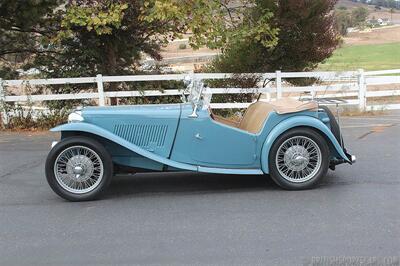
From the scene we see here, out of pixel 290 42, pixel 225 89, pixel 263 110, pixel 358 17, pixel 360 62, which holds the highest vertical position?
pixel 358 17

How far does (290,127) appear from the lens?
6.29m

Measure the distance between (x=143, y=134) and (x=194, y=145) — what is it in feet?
1.97

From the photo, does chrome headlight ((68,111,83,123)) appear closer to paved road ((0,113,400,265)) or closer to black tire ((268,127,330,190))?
paved road ((0,113,400,265))

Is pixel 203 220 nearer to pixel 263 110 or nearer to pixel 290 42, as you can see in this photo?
pixel 263 110

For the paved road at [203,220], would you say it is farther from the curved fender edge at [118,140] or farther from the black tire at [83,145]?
the curved fender edge at [118,140]

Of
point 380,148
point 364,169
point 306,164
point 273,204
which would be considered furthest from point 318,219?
point 380,148

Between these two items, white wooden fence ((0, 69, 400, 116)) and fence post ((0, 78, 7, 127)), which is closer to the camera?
fence post ((0, 78, 7, 127))

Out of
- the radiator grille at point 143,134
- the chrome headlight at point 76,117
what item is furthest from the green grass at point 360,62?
the chrome headlight at point 76,117

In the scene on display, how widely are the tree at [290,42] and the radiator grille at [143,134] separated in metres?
7.91

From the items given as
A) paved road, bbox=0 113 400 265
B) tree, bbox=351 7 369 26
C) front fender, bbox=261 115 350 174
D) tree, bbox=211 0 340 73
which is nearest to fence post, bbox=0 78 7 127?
paved road, bbox=0 113 400 265

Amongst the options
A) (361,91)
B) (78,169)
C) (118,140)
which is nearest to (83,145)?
(78,169)

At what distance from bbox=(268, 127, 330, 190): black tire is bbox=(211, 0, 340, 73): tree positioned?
7783 millimetres

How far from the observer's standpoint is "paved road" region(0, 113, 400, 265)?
460 cm

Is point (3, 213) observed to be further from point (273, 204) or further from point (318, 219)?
point (318, 219)
